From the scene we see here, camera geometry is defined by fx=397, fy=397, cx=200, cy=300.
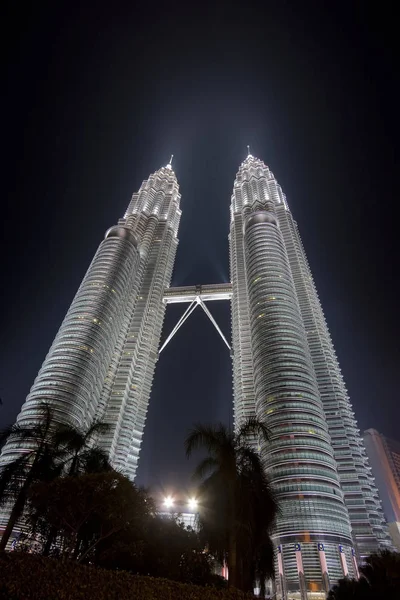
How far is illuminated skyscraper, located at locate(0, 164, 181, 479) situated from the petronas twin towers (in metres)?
0.41

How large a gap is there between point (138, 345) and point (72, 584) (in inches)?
5478

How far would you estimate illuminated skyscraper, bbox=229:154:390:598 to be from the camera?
82.2 m

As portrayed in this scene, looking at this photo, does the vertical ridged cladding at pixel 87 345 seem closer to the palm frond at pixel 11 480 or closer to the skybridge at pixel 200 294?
the skybridge at pixel 200 294

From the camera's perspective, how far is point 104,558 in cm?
2936

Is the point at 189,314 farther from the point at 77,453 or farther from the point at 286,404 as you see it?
the point at 77,453

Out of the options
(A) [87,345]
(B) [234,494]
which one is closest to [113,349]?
(A) [87,345]

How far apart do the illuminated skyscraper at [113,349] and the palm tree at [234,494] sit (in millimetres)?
83344

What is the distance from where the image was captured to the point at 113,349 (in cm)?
14238

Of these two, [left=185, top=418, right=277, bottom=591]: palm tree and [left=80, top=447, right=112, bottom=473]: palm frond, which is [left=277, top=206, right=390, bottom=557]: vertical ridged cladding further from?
[left=185, top=418, right=277, bottom=591]: palm tree

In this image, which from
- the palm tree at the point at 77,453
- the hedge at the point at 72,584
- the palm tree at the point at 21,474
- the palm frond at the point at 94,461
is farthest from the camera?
the palm frond at the point at 94,461

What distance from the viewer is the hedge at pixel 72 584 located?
14492 millimetres

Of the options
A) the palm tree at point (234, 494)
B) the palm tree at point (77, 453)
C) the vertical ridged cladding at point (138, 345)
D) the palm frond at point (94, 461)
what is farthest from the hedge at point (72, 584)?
the vertical ridged cladding at point (138, 345)

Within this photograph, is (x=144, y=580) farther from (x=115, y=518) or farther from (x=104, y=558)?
(x=104, y=558)

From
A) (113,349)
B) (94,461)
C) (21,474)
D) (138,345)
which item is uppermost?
(138,345)
